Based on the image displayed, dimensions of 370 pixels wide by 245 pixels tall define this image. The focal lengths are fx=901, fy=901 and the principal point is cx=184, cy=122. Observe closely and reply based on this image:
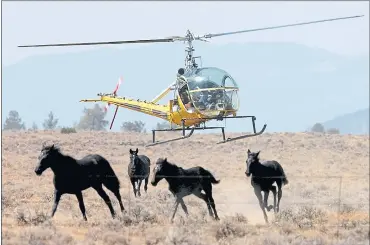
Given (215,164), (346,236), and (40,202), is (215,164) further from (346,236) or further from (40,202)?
(346,236)

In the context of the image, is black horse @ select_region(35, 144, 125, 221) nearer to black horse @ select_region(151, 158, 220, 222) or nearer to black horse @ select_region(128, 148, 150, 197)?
black horse @ select_region(151, 158, 220, 222)

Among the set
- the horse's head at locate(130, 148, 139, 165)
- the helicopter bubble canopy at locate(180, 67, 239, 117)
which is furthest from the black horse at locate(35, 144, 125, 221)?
the helicopter bubble canopy at locate(180, 67, 239, 117)

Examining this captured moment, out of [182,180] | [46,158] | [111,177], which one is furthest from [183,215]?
[46,158]

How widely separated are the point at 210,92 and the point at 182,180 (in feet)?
18.4

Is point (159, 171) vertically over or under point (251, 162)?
under

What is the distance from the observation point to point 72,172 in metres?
20.3

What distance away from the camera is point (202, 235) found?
62.8ft

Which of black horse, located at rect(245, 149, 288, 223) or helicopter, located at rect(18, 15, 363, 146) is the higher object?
helicopter, located at rect(18, 15, 363, 146)

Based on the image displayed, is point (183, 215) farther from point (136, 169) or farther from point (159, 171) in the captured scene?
point (136, 169)

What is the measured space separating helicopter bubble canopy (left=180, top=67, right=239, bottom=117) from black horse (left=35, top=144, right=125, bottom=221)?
5540mm

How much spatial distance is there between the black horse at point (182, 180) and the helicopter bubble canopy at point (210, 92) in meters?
4.63

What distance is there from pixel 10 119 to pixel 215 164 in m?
59.8

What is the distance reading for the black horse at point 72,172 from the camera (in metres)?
19.9

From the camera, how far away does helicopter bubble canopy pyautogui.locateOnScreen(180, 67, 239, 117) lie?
26297 millimetres
